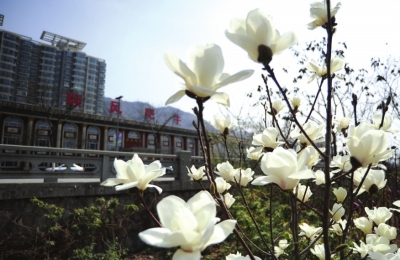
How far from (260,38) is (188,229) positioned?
52 centimetres

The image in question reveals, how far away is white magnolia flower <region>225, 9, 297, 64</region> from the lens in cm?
76

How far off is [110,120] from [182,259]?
24.1m

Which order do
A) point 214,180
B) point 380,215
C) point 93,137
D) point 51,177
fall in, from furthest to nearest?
point 93,137 → point 51,177 → point 380,215 → point 214,180

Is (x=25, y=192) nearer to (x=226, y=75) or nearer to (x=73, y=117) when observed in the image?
(x=226, y=75)

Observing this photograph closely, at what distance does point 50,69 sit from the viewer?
40.6 meters

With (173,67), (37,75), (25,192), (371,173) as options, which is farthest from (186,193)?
(37,75)

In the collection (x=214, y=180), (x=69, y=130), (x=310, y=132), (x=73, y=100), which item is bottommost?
(x=214, y=180)

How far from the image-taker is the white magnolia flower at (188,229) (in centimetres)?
51

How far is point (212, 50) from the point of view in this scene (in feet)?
2.31

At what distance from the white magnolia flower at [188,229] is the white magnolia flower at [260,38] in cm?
42

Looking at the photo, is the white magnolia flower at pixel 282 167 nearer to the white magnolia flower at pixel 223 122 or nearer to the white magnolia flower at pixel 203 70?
the white magnolia flower at pixel 203 70

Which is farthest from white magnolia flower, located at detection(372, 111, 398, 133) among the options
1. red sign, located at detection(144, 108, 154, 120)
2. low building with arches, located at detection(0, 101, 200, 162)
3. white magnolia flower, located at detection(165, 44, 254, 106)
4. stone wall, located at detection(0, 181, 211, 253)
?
red sign, located at detection(144, 108, 154, 120)

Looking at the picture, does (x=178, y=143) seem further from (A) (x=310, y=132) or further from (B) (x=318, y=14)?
(B) (x=318, y=14)

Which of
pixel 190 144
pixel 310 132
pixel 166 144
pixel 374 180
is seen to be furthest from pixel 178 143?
Result: pixel 374 180
